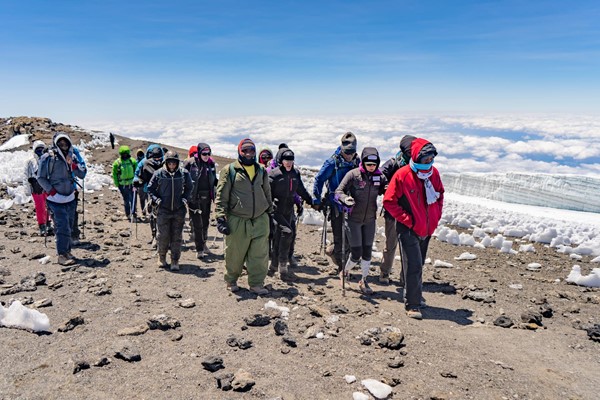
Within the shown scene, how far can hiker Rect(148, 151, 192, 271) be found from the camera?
774 cm

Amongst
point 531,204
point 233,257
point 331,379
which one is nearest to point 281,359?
point 331,379

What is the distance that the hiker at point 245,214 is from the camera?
6219mm

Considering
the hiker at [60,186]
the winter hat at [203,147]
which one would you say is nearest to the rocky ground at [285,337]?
the hiker at [60,186]

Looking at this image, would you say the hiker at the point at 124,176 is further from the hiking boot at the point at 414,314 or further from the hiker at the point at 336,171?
the hiking boot at the point at 414,314

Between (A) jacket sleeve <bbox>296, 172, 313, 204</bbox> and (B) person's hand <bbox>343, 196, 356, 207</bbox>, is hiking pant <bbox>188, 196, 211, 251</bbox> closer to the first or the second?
(A) jacket sleeve <bbox>296, 172, 313, 204</bbox>

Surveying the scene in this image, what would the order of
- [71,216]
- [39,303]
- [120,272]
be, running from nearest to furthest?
[39,303] < [120,272] < [71,216]

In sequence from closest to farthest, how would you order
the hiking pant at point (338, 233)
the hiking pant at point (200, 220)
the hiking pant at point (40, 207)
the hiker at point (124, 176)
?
1. the hiking pant at point (338, 233)
2. the hiking pant at point (200, 220)
3. the hiking pant at point (40, 207)
4. the hiker at point (124, 176)

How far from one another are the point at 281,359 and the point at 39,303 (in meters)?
3.82

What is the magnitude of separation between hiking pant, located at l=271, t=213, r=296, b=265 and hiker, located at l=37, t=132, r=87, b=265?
3882 millimetres

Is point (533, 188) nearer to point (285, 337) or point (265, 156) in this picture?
point (265, 156)

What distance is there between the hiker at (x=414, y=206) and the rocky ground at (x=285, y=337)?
1.80 feet

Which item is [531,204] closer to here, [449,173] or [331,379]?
[449,173]

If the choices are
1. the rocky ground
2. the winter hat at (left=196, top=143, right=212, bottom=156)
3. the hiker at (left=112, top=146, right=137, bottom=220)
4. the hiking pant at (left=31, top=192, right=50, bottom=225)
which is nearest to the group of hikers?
the winter hat at (left=196, top=143, right=212, bottom=156)

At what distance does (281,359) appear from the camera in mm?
4496
